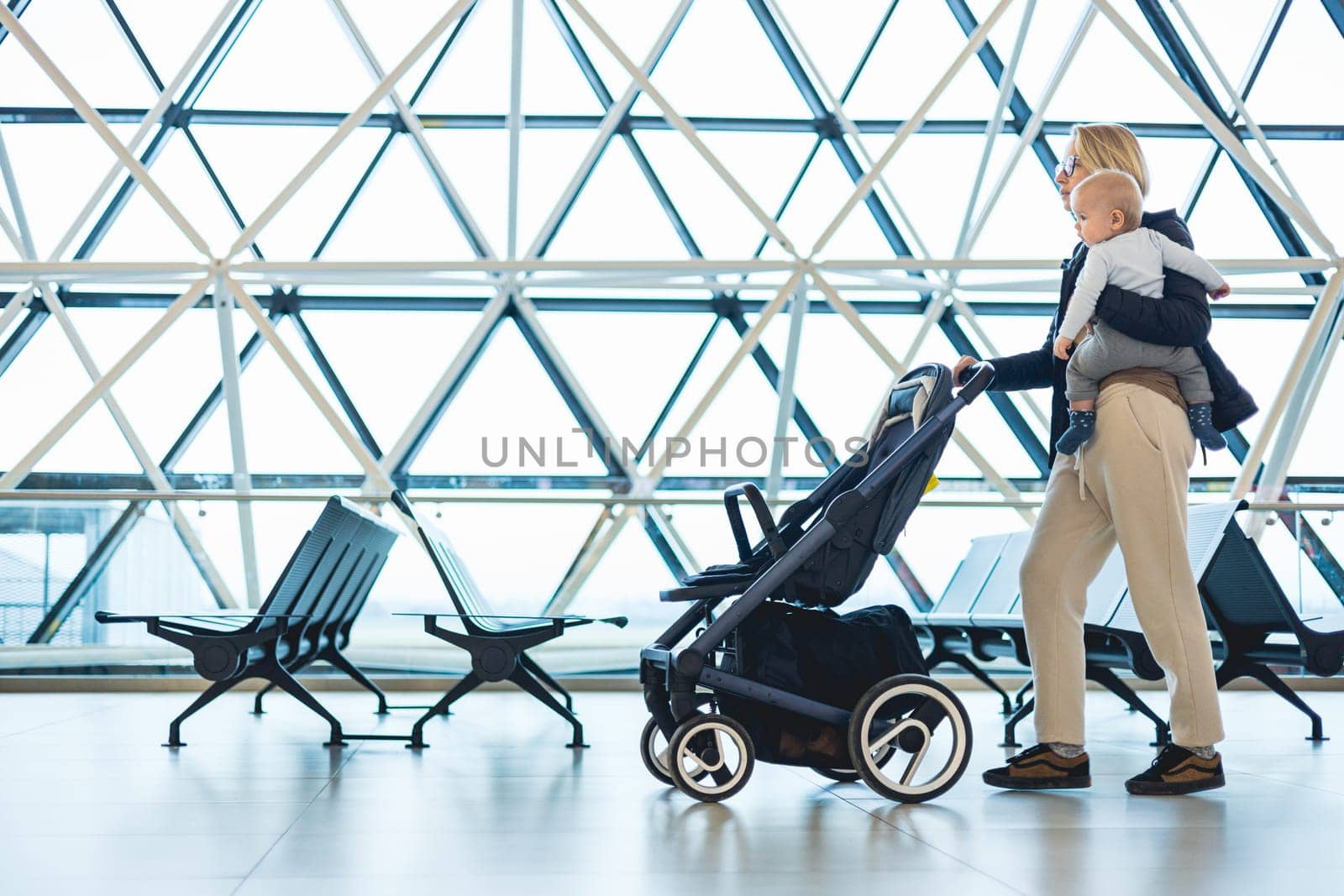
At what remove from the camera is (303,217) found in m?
10.9

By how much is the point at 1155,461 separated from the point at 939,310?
25.1 ft

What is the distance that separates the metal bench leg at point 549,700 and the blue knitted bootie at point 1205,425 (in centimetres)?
218

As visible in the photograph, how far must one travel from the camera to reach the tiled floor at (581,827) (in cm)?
211

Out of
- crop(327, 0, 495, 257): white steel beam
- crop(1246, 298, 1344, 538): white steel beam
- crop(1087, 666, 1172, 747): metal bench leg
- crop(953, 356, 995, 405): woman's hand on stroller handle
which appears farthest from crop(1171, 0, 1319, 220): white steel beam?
crop(953, 356, 995, 405): woman's hand on stroller handle

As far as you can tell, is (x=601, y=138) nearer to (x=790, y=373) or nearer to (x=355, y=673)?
(x=790, y=373)

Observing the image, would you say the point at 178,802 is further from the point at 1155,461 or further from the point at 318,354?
the point at 318,354

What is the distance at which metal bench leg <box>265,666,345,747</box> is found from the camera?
4.28 m

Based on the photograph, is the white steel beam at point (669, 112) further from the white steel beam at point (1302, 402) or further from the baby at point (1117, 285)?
the baby at point (1117, 285)

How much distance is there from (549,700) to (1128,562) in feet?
7.17

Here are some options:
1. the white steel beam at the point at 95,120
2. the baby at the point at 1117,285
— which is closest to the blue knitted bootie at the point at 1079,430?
the baby at the point at 1117,285

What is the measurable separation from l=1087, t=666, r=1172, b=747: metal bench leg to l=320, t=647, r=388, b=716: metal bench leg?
2.91 m

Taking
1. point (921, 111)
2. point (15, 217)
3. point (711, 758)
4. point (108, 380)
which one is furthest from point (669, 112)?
point (711, 758)

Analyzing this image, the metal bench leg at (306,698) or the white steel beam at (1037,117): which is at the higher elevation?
the white steel beam at (1037,117)

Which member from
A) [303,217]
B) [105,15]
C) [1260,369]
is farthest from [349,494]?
[1260,369]
